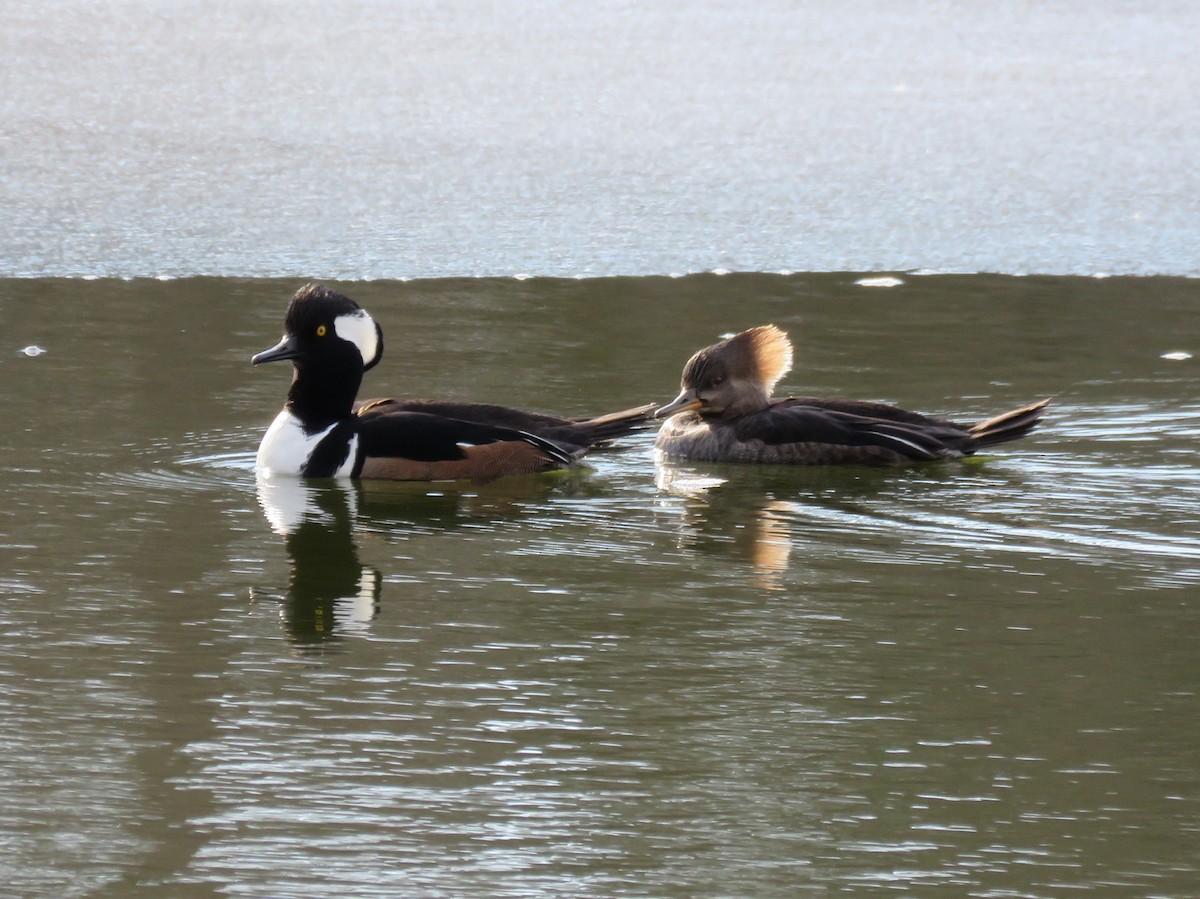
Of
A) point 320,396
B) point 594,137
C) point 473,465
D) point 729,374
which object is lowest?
point 473,465

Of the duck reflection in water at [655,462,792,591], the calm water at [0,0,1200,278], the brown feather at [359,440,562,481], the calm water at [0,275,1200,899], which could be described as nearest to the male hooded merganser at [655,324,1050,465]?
the calm water at [0,275,1200,899]

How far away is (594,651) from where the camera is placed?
446 cm

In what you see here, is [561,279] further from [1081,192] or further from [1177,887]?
[1177,887]

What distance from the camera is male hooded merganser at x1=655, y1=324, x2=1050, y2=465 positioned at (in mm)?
6773

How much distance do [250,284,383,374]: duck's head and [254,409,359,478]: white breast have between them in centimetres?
27

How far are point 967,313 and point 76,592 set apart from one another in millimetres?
5307

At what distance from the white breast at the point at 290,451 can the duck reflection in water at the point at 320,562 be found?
0.18 ft

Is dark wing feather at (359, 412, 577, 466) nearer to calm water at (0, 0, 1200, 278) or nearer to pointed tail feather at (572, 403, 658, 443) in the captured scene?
pointed tail feather at (572, 403, 658, 443)

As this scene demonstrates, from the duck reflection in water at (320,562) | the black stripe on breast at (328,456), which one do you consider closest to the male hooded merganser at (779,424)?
the black stripe on breast at (328,456)

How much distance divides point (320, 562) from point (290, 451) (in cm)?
120

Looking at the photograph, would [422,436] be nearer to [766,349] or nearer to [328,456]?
[328,456]

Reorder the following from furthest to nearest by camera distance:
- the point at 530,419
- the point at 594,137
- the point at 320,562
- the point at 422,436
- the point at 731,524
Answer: the point at 594,137 < the point at 530,419 < the point at 422,436 < the point at 731,524 < the point at 320,562

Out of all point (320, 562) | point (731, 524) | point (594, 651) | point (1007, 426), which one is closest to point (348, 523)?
point (320, 562)

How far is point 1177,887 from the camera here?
10.6ft
